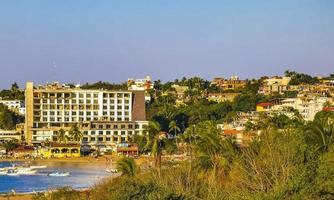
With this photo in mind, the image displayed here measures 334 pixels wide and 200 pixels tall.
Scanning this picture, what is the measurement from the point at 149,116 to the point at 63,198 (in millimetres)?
67266

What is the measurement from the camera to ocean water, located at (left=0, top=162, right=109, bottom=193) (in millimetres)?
54781

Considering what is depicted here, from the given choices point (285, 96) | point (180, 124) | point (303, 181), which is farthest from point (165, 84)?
point (303, 181)

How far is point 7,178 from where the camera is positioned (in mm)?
63062

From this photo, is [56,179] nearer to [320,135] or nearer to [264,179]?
[320,135]

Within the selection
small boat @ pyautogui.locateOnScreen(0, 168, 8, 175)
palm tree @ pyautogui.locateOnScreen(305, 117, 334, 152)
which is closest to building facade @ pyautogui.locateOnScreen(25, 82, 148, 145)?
small boat @ pyautogui.locateOnScreen(0, 168, 8, 175)

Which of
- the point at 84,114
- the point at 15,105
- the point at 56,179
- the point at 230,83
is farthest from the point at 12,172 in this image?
the point at 230,83

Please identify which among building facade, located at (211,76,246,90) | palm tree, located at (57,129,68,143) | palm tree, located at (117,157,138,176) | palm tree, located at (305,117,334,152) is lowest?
palm tree, located at (117,157,138,176)

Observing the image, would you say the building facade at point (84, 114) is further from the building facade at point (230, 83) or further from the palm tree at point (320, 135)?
the palm tree at point (320, 135)

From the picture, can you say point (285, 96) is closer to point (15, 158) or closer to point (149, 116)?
point (149, 116)

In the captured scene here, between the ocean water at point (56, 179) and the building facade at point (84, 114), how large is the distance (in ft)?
46.7

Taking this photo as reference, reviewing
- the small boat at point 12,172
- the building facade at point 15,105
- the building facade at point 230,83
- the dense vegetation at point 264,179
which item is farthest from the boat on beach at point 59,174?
the building facade at point 230,83

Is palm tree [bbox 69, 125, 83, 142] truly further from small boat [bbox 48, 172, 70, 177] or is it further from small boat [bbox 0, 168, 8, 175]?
small boat [bbox 48, 172, 70, 177]

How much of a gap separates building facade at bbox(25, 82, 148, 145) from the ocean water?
14.2 meters

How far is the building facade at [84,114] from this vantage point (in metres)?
89.8
